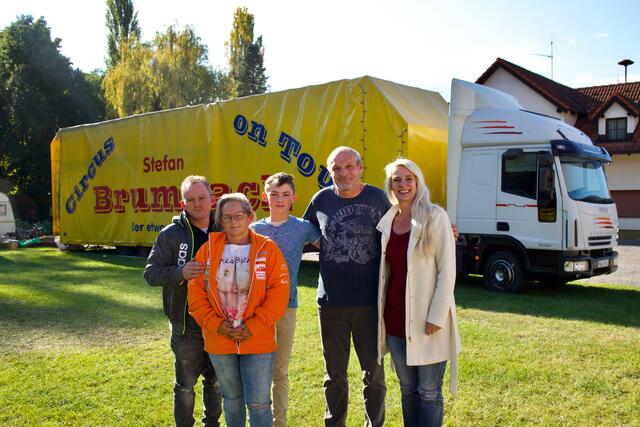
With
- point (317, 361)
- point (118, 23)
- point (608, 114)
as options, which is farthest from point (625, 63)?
point (118, 23)

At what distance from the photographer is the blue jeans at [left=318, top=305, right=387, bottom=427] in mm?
3516

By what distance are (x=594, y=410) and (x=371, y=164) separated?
19.4ft

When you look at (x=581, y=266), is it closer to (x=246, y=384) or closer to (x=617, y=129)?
(x=246, y=384)

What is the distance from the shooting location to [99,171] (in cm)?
1462

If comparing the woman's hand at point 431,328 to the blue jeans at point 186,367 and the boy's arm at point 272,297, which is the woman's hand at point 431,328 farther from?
the blue jeans at point 186,367

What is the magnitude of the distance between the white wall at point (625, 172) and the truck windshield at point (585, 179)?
58.4 feet

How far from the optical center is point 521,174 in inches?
350

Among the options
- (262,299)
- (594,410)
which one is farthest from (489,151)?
(262,299)

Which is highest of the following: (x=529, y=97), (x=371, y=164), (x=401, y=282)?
(x=529, y=97)

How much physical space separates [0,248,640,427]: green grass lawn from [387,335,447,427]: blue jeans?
0.70m

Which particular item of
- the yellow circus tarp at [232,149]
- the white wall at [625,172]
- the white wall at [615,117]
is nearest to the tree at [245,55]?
the white wall at [615,117]

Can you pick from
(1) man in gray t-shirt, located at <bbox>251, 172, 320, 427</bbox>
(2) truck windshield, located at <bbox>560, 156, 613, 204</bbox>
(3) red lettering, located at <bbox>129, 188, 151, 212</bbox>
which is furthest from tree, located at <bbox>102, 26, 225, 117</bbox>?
(1) man in gray t-shirt, located at <bbox>251, 172, 320, 427</bbox>

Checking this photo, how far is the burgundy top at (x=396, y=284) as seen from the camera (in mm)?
3303

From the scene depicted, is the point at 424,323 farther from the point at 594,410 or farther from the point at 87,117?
the point at 87,117
